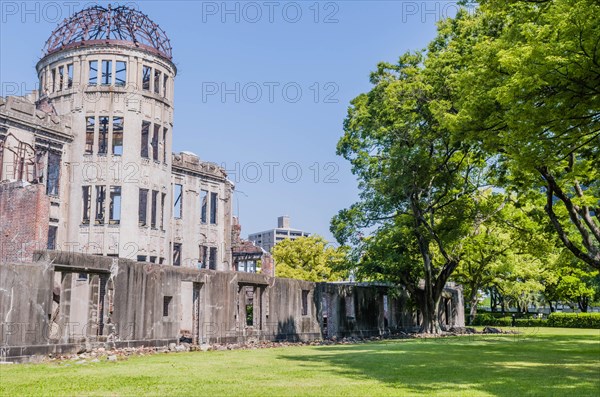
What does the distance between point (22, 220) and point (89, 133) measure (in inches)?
497

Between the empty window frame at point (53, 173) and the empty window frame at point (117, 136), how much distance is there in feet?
A: 9.44

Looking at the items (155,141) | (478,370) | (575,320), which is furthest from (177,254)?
(575,320)

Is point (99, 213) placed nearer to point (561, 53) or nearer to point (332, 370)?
point (332, 370)

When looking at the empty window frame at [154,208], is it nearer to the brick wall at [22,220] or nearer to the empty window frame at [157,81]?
the empty window frame at [157,81]

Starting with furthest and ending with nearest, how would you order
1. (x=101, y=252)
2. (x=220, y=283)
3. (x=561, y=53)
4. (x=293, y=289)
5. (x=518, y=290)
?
(x=518, y=290), (x=101, y=252), (x=293, y=289), (x=220, y=283), (x=561, y=53)

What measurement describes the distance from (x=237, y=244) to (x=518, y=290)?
73.6 ft

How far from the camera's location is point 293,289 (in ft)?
92.7

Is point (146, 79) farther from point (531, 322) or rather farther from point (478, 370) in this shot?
point (531, 322)

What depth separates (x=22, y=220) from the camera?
2195cm

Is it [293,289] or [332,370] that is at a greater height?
[293,289]

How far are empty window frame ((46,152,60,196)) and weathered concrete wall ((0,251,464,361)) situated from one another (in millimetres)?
5853

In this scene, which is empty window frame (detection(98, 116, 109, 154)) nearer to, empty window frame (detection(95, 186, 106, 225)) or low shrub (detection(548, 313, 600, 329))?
empty window frame (detection(95, 186, 106, 225))

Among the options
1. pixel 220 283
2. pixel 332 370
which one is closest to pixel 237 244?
pixel 220 283

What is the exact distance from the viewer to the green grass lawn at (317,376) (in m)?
10.1
